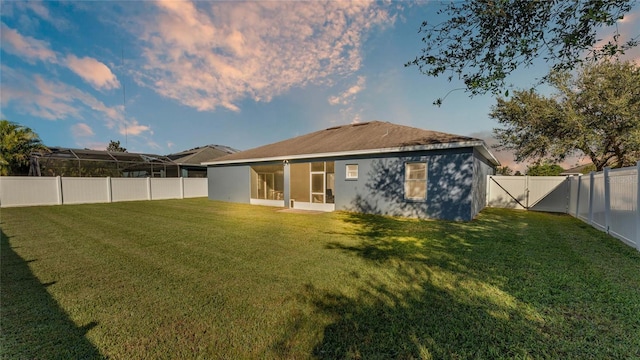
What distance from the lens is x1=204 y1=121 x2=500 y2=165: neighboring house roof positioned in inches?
360

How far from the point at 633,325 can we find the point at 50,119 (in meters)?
23.7

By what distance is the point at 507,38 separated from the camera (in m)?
4.32

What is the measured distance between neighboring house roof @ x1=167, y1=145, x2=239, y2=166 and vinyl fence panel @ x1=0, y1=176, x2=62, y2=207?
7.67m

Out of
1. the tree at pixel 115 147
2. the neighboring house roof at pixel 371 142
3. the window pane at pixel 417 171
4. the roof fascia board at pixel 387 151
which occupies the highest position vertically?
the tree at pixel 115 147

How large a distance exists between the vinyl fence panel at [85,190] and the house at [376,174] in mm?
8287

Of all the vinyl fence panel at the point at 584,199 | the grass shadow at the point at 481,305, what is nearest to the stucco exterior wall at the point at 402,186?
the grass shadow at the point at 481,305

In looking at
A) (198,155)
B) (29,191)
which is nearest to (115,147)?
(198,155)

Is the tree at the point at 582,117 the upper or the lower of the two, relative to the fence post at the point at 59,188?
upper

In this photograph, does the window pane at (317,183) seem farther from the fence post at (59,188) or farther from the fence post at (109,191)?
the fence post at (59,188)

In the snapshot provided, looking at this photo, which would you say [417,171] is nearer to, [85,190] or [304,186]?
[304,186]

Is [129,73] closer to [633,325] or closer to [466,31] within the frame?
[466,31]

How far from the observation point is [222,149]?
94.5ft

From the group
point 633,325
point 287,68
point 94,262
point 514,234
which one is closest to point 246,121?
point 287,68

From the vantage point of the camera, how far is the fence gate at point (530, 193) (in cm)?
1198
